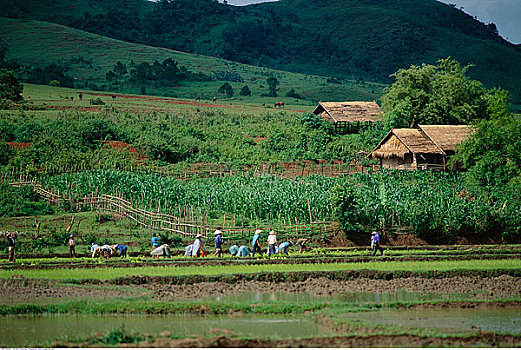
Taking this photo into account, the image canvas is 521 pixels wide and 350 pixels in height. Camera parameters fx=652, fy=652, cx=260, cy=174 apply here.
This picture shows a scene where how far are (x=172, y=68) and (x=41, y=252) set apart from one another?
88709 mm

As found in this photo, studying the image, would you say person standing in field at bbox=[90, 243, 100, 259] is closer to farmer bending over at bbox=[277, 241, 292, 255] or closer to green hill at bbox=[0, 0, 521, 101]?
farmer bending over at bbox=[277, 241, 292, 255]

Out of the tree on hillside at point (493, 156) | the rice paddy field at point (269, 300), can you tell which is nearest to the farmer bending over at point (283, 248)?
the rice paddy field at point (269, 300)

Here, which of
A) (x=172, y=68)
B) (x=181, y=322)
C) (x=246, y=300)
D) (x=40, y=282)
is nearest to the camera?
(x=181, y=322)

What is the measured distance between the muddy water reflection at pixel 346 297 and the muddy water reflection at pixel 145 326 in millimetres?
2085

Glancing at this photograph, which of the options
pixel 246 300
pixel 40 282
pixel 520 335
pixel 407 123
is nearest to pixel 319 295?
pixel 246 300

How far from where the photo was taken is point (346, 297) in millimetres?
19000

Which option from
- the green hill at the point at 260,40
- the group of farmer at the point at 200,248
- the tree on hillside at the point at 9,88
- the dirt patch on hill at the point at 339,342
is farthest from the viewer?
the green hill at the point at 260,40

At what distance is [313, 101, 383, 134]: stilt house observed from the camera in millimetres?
60062

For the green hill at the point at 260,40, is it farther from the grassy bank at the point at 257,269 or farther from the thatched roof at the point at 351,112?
the grassy bank at the point at 257,269

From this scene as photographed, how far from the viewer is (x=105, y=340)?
13820 millimetres

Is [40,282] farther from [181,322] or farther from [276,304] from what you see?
[276,304]

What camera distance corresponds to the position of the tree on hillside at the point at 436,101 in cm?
5334

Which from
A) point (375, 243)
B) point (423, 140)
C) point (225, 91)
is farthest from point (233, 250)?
point (225, 91)

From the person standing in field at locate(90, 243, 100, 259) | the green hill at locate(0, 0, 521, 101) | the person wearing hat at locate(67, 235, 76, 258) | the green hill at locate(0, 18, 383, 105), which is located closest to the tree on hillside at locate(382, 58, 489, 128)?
the person standing in field at locate(90, 243, 100, 259)
